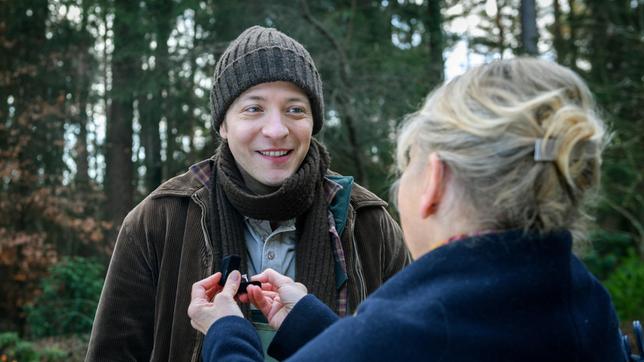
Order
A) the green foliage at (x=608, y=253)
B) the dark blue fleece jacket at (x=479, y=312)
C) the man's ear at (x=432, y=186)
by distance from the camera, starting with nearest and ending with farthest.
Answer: the dark blue fleece jacket at (x=479, y=312) → the man's ear at (x=432, y=186) → the green foliage at (x=608, y=253)

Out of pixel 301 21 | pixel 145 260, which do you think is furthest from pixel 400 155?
pixel 301 21

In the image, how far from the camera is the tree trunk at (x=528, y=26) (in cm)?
983

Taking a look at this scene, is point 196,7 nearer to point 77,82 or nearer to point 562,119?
point 77,82

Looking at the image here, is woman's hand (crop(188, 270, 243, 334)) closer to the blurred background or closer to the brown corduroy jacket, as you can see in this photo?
the brown corduroy jacket

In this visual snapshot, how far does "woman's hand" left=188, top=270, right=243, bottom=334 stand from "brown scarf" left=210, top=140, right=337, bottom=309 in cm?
45

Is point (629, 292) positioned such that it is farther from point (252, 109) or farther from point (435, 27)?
point (252, 109)

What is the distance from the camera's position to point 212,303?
77.0 inches

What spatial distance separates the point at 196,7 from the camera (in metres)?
9.81

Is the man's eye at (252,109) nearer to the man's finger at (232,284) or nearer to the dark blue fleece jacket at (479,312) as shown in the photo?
the man's finger at (232,284)

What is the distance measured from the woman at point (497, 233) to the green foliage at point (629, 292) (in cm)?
998

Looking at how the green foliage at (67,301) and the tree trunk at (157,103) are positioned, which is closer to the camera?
the tree trunk at (157,103)

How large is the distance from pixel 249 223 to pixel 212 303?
0.74m

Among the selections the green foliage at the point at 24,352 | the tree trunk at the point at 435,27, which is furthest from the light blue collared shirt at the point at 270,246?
the tree trunk at the point at 435,27

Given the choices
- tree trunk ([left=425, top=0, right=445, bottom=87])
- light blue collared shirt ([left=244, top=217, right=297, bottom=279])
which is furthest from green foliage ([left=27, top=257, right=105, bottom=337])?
light blue collared shirt ([left=244, top=217, right=297, bottom=279])
